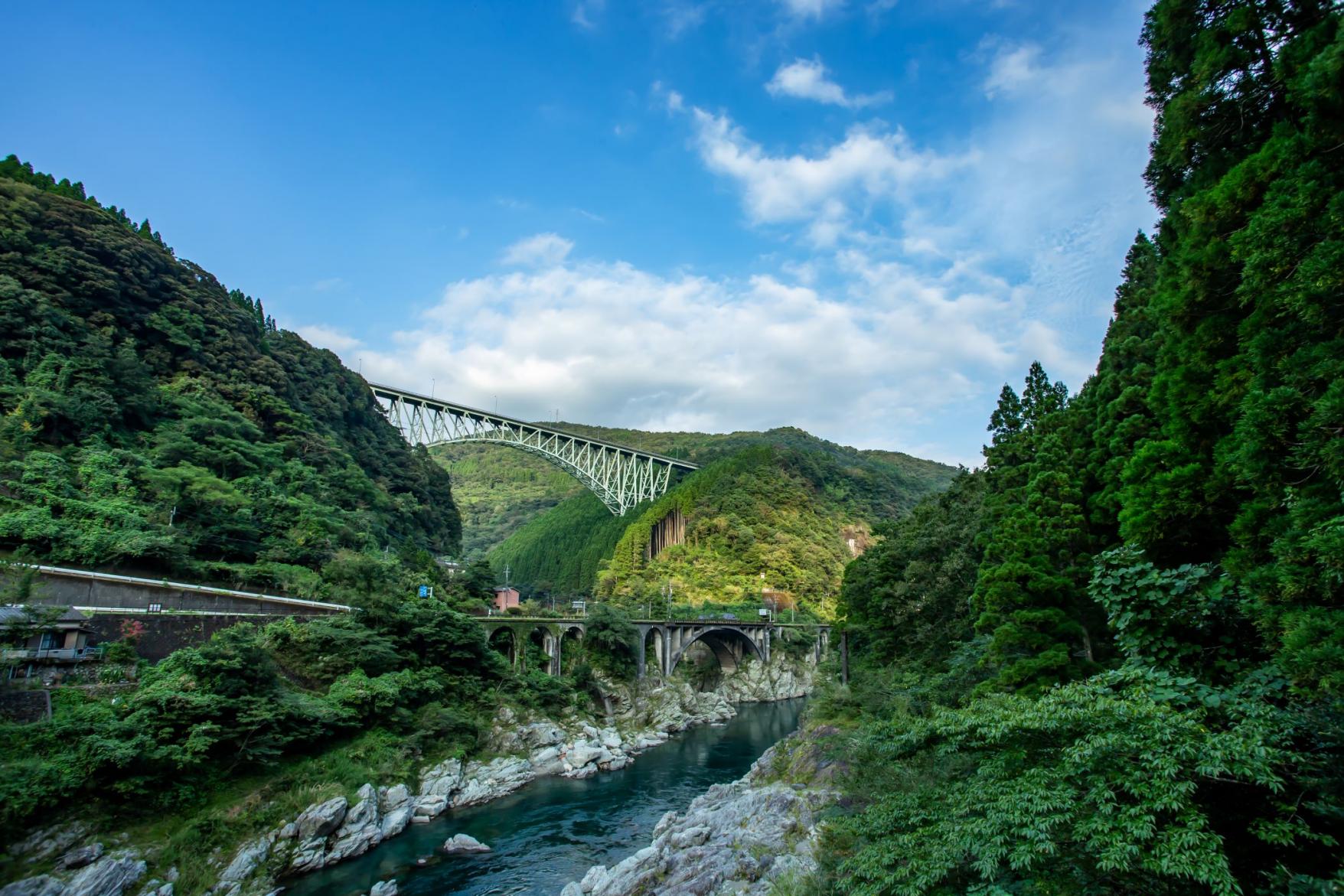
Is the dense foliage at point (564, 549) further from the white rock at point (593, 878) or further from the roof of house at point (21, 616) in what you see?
the white rock at point (593, 878)

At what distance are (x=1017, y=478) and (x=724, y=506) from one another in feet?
166

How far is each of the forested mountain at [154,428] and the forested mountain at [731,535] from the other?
86.2ft

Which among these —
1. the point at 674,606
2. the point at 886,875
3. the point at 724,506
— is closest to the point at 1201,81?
the point at 886,875

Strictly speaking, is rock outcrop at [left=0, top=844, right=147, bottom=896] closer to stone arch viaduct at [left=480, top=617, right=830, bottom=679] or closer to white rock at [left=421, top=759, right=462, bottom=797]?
white rock at [left=421, top=759, right=462, bottom=797]

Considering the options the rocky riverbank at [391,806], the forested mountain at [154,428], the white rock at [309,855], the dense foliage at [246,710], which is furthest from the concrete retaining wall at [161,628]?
the white rock at [309,855]

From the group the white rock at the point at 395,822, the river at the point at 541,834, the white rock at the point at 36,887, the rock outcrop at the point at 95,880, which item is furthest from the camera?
the white rock at the point at 395,822

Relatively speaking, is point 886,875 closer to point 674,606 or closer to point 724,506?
point 674,606

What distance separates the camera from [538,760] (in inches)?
990

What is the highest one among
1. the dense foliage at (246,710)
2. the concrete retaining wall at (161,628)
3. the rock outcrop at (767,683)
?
the concrete retaining wall at (161,628)

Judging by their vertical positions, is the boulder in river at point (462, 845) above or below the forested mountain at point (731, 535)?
below

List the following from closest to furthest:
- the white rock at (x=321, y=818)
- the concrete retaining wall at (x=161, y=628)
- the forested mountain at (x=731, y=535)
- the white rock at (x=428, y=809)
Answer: the white rock at (x=321, y=818), the concrete retaining wall at (x=161, y=628), the white rock at (x=428, y=809), the forested mountain at (x=731, y=535)

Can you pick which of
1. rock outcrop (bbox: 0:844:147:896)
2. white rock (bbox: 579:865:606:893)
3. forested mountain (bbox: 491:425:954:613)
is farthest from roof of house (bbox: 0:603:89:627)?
forested mountain (bbox: 491:425:954:613)

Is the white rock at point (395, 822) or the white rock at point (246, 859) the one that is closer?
the white rock at point (246, 859)

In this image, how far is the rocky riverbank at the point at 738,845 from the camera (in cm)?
1196
